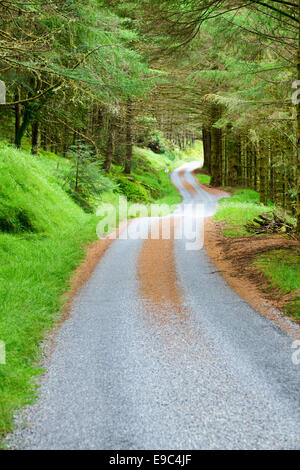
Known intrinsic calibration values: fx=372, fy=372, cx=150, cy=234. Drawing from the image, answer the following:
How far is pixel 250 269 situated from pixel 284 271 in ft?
3.43

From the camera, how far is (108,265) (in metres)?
10.4

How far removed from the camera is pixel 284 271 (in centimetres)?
813

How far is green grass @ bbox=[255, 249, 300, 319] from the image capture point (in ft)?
22.0

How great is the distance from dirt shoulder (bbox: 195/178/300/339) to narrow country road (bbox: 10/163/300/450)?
285 mm

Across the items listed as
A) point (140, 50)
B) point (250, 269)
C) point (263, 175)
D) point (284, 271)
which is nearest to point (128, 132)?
point (263, 175)

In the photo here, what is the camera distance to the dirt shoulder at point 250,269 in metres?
6.55

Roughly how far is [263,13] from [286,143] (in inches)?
424

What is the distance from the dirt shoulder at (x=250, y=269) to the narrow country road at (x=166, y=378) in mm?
285

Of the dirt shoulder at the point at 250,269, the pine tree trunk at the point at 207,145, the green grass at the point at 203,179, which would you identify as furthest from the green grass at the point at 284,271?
the green grass at the point at 203,179

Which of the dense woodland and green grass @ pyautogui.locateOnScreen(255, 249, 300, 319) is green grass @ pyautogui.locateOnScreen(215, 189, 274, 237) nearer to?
the dense woodland

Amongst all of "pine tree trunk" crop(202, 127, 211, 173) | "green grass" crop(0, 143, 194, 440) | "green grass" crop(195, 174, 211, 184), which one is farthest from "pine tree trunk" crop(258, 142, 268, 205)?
"green grass" crop(195, 174, 211, 184)

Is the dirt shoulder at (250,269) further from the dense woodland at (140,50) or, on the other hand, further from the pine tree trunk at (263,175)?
the pine tree trunk at (263,175)
